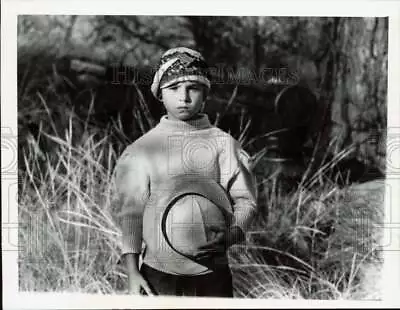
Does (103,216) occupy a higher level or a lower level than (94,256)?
higher

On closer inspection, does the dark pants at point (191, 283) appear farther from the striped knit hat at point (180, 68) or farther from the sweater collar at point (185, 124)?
the striped knit hat at point (180, 68)

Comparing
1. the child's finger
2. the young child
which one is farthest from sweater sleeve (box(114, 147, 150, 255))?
the child's finger

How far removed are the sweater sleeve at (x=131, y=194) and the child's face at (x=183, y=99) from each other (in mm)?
176

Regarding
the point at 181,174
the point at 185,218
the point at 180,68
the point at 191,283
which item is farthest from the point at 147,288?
the point at 180,68

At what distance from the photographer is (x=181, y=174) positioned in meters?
1.65

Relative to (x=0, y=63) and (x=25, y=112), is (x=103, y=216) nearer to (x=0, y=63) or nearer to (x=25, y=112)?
(x=25, y=112)

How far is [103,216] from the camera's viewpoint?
1.68 meters

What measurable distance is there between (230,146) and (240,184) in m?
0.12

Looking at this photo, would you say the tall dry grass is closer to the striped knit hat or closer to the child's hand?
the child's hand

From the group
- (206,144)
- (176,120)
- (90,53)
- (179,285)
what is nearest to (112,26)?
(90,53)

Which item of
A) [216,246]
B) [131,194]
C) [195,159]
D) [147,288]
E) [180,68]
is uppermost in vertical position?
[180,68]

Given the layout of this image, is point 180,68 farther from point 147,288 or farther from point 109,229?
point 147,288

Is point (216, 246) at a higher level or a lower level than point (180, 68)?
lower

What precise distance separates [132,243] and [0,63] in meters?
0.70
